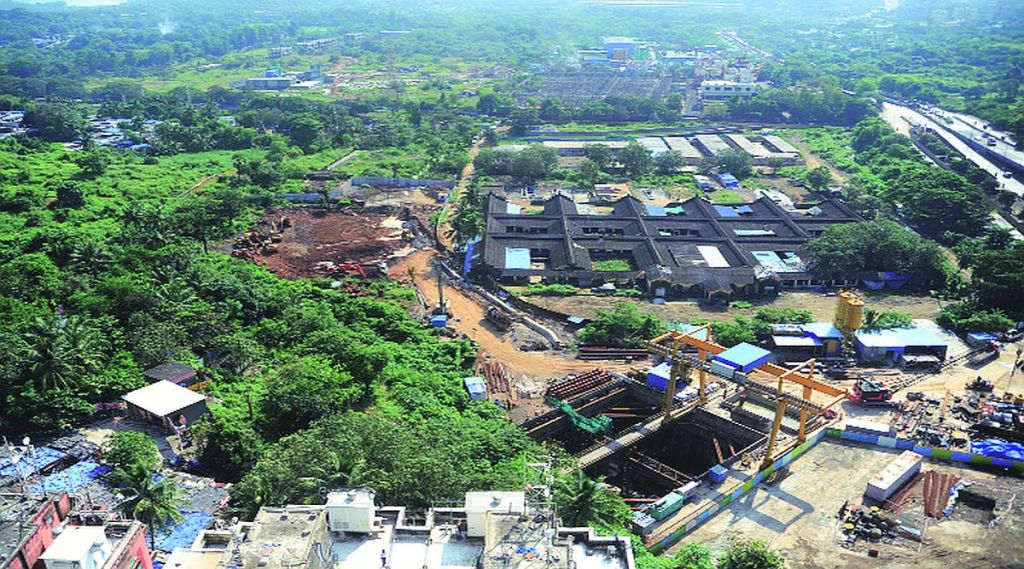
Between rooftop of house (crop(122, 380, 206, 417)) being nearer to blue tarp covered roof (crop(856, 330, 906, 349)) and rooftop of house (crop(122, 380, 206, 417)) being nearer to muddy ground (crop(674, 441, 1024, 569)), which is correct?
muddy ground (crop(674, 441, 1024, 569))

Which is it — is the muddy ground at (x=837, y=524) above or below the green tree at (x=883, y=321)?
below

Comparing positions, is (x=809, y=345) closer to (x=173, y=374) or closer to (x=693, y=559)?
(x=693, y=559)

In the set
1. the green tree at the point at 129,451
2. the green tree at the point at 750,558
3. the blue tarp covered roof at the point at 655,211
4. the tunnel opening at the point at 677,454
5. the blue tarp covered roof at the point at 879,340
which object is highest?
→ the green tree at the point at 129,451

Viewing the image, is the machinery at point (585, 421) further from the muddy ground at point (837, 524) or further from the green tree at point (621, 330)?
the muddy ground at point (837, 524)

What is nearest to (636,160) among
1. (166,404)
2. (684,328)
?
(684,328)

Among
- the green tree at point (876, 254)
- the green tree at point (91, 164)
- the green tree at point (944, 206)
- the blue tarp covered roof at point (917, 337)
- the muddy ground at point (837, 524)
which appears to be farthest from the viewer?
the green tree at point (91, 164)

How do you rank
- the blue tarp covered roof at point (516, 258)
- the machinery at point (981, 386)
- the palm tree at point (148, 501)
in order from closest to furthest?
1. the palm tree at point (148, 501)
2. the machinery at point (981, 386)
3. the blue tarp covered roof at point (516, 258)

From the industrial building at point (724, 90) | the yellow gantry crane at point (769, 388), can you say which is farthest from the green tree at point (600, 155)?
the yellow gantry crane at point (769, 388)
